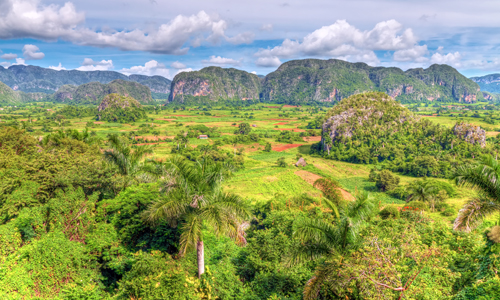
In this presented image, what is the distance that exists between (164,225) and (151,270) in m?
4.01

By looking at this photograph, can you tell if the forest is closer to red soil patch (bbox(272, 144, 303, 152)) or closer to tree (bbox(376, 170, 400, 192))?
tree (bbox(376, 170, 400, 192))

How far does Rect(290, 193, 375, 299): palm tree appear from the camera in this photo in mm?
8305

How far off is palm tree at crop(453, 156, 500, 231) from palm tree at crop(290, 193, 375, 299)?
12.5 ft

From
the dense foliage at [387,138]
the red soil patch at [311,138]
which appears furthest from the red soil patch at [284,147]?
the red soil patch at [311,138]

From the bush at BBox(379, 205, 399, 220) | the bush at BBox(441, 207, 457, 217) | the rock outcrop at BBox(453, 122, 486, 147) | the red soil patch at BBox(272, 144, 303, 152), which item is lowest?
the red soil patch at BBox(272, 144, 303, 152)

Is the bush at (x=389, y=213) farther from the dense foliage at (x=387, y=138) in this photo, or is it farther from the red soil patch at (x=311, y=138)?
the red soil patch at (x=311, y=138)

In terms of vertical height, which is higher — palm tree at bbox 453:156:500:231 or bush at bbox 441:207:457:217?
palm tree at bbox 453:156:500:231

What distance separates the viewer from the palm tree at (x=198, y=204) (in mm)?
9070

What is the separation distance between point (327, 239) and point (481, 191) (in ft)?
20.3

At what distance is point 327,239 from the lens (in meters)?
8.61

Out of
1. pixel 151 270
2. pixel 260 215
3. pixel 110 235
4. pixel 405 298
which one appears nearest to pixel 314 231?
pixel 405 298

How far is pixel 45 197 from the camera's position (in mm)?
14438

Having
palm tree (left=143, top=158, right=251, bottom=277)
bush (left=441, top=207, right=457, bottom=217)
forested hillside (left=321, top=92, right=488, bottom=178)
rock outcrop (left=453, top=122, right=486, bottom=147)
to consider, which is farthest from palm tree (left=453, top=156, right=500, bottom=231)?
rock outcrop (left=453, top=122, right=486, bottom=147)

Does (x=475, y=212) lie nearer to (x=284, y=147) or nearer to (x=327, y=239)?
(x=327, y=239)
